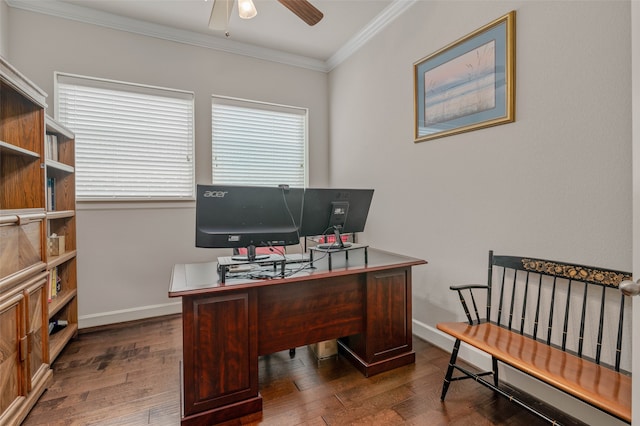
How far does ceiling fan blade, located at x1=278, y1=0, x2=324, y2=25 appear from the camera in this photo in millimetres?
1923

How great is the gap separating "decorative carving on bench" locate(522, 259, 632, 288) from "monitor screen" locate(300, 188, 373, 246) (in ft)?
3.49

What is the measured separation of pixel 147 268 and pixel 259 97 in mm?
2259

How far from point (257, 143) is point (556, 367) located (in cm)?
334

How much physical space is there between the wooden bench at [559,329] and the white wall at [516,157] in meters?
0.12

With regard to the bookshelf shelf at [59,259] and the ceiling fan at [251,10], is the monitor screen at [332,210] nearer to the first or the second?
the ceiling fan at [251,10]

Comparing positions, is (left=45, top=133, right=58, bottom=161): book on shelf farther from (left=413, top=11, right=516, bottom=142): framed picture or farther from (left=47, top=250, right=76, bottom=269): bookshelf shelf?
(left=413, top=11, right=516, bottom=142): framed picture

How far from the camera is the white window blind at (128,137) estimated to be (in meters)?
2.92

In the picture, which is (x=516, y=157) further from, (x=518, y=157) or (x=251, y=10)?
(x=251, y=10)

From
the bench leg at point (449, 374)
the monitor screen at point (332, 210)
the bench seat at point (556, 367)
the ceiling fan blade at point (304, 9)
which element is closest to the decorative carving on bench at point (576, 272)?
the bench seat at point (556, 367)

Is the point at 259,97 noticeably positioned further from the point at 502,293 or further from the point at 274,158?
the point at 502,293

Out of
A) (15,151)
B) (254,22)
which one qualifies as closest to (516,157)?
(254,22)

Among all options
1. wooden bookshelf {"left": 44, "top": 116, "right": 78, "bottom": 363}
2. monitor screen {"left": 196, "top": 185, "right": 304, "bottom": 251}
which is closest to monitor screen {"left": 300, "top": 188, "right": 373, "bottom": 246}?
monitor screen {"left": 196, "top": 185, "right": 304, "bottom": 251}

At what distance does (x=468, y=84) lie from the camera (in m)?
2.24

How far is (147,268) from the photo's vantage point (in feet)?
10.4
